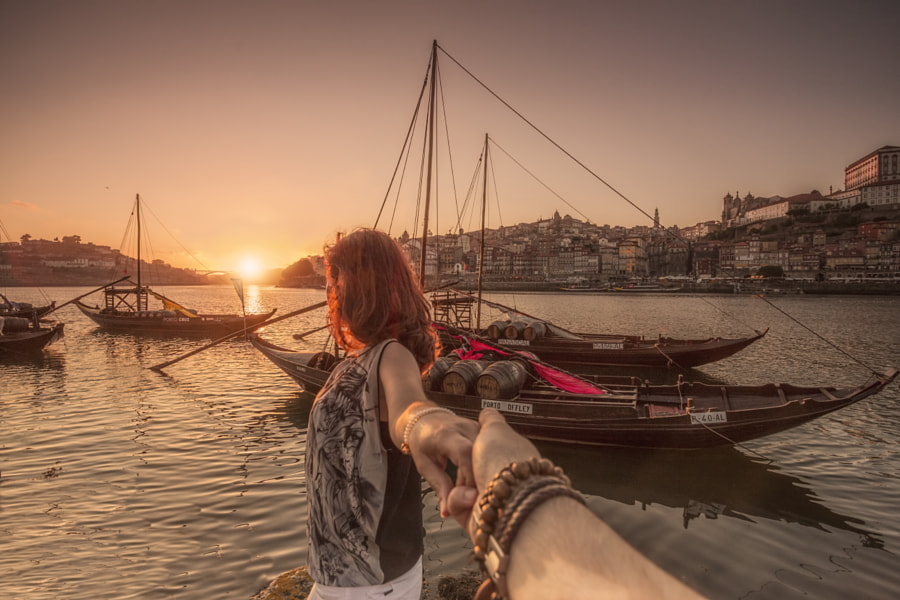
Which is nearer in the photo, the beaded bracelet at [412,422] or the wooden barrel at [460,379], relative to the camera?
the beaded bracelet at [412,422]

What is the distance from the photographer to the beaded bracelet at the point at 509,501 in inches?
26.3

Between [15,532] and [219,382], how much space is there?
12203 mm

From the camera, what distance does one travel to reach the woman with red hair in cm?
166

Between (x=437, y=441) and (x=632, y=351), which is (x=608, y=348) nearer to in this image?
(x=632, y=351)

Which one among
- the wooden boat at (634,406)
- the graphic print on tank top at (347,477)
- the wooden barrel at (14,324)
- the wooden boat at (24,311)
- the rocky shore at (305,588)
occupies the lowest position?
the rocky shore at (305,588)

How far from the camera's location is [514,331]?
24.1 meters

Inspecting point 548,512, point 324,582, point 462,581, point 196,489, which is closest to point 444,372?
point 196,489

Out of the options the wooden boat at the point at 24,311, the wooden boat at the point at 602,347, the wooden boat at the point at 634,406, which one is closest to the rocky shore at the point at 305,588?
the wooden boat at the point at 634,406

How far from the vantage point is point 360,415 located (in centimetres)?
165

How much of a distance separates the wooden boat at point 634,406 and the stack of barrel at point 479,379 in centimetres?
2

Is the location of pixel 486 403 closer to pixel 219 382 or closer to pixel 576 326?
pixel 219 382

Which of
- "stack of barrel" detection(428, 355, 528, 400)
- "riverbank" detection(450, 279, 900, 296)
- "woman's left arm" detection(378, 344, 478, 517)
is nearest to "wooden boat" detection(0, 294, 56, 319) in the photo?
"stack of barrel" detection(428, 355, 528, 400)

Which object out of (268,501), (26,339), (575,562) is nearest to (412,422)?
(575,562)

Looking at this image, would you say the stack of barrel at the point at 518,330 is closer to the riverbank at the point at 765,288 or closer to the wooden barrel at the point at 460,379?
the wooden barrel at the point at 460,379
